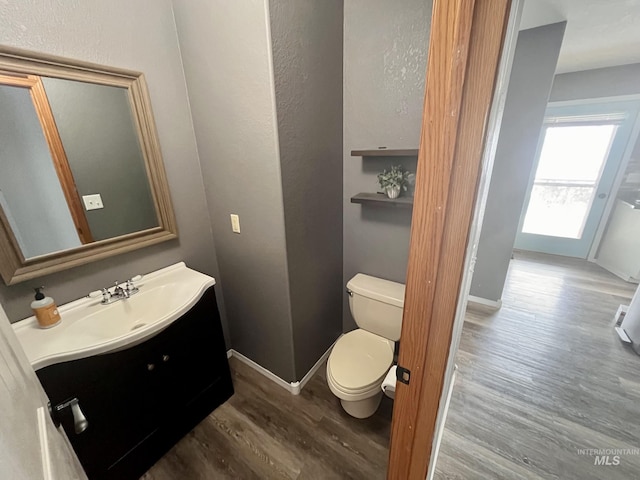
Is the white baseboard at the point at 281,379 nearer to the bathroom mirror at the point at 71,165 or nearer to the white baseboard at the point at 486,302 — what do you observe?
the bathroom mirror at the point at 71,165

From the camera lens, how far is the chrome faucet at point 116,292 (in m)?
1.22

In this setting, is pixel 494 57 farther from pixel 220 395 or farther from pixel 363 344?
pixel 220 395

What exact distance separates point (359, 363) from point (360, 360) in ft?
0.08

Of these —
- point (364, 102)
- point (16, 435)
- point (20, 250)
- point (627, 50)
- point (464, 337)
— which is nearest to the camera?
point (16, 435)

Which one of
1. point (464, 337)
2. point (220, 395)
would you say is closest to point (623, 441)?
point (464, 337)

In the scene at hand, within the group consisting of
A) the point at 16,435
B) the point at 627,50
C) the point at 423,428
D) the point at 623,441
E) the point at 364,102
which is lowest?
the point at 623,441

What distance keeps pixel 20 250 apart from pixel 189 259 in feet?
2.33

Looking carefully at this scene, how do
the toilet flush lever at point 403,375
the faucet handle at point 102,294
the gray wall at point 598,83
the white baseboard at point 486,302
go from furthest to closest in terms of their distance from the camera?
1. the gray wall at point 598,83
2. the white baseboard at point 486,302
3. the faucet handle at point 102,294
4. the toilet flush lever at point 403,375

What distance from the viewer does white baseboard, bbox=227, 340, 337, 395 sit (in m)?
1.66

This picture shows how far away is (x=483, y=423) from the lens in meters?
1.47

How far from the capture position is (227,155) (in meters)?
1.38

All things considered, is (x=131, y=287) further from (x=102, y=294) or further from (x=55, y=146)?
(x=55, y=146)
